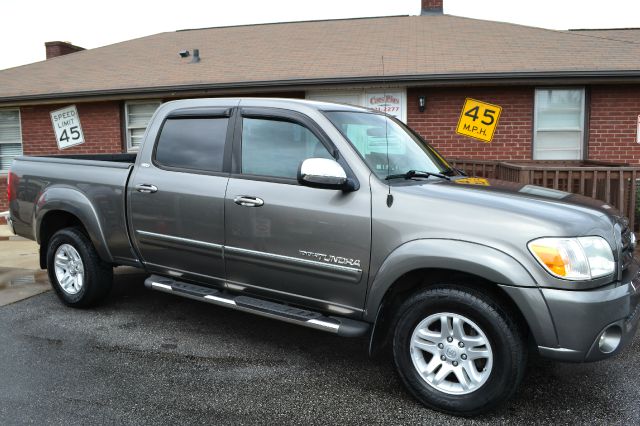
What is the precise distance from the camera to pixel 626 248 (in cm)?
339

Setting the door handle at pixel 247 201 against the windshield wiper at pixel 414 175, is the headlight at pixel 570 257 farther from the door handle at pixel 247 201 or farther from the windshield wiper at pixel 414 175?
the door handle at pixel 247 201

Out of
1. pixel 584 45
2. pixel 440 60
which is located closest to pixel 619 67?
pixel 584 45

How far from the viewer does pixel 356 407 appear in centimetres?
338

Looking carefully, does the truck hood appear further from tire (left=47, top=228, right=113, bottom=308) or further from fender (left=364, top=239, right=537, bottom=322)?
tire (left=47, top=228, right=113, bottom=308)

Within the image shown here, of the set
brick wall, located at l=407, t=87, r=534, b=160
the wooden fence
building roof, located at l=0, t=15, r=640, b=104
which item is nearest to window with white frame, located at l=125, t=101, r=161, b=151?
building roof, located at l=0, t=15, r=640, b=104

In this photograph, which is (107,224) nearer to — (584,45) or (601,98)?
(601,98)

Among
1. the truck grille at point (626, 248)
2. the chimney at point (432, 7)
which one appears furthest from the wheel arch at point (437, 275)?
the chimney at point (432, 7)

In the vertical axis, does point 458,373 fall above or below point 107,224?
below

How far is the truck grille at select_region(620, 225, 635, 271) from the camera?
3.28 meters

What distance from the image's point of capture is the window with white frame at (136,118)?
11977 millimetres

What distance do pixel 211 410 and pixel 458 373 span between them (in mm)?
1493

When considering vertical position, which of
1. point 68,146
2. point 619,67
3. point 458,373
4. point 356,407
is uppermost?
point 619,67

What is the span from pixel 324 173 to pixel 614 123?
335 inches

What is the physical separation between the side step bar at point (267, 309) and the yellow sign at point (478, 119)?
285 inches
